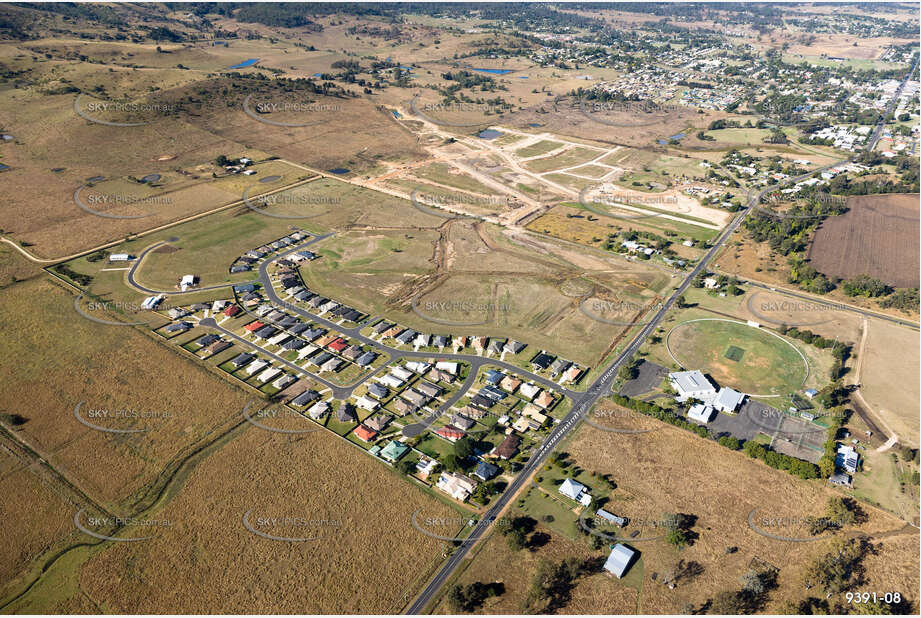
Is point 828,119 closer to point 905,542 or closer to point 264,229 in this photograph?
point 905,542

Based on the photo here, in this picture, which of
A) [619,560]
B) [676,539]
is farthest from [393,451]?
[676,539]

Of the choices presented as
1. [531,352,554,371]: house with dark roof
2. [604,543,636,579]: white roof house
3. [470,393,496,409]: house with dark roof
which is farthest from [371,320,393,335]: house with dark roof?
[604,543,636,579]: white roof house

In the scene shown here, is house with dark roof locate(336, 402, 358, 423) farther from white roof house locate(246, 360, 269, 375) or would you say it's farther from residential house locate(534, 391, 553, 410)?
residential house locate(534, 391, 553, 410)

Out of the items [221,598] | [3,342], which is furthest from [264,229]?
[221,598]

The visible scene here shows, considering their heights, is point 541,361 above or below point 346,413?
above

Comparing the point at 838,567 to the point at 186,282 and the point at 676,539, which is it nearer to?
the point at 676,539

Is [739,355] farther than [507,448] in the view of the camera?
Yes

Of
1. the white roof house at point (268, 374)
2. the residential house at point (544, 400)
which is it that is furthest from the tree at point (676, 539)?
the white roof house at point (268, 374)
